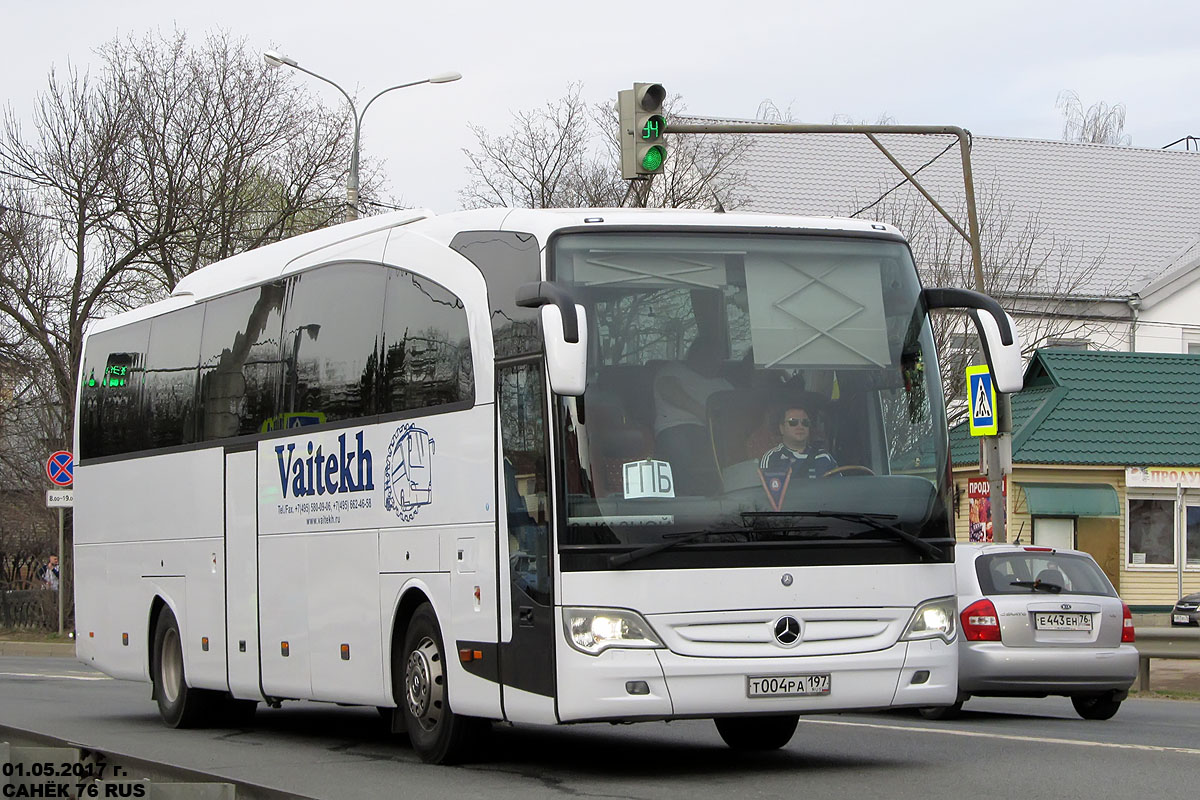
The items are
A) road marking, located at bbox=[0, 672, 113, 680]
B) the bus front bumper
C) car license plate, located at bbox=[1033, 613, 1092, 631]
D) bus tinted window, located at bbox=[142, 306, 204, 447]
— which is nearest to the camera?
the bus front bumper

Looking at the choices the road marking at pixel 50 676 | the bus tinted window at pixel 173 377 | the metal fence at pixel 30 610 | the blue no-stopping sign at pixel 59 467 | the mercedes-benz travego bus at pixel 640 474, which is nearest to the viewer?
the mercedes-benz travego bus at pixel 640 474

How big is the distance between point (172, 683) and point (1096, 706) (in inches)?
318

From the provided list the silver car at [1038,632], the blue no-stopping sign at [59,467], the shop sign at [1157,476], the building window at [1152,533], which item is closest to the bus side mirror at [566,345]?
the silver car at [1038,632]

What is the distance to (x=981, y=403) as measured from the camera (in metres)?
22.5

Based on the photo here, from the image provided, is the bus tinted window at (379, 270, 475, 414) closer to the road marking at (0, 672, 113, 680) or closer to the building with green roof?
the road marking at (0, 672, 113, 680)

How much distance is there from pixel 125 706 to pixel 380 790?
10002mm

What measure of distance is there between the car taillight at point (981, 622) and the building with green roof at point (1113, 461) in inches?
803

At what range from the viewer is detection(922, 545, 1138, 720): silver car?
15.6 m

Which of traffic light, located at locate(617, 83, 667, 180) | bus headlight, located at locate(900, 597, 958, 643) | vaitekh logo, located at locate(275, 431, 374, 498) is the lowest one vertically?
bus headlight, located at locate(900, 597, 958, 643)

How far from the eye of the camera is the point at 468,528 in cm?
1120

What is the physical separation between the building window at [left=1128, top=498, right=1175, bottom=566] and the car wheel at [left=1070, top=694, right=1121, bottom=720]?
22287 mm

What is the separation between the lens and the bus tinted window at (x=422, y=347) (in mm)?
11453

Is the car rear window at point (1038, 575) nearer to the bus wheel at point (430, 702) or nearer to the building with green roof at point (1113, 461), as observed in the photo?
the bus wheel at point (430, 702)

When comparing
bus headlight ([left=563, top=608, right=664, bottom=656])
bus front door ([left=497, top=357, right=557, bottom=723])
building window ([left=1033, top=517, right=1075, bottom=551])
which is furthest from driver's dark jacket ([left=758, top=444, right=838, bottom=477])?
building window ([left=1033, top=517, right=1075, bottom=551])
